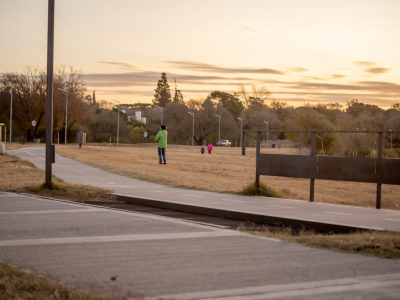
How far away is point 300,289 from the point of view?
4.77 m

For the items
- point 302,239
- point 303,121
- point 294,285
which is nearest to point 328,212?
point 302,239

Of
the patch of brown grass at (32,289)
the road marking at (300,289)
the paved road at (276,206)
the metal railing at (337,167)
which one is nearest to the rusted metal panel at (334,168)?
the metal railing at (337,167)

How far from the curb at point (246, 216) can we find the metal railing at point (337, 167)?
8.81ft

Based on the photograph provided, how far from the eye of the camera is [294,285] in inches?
193

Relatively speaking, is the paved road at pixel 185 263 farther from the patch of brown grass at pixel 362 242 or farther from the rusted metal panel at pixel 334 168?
the rusted metal panel at pixel 334 168

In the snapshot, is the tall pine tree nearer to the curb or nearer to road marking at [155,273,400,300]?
the curb

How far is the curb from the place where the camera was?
26.8 feet

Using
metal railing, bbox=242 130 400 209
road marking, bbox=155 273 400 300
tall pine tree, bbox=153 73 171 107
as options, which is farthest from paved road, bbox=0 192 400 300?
tall pine tree, bbox=153 73 171 107

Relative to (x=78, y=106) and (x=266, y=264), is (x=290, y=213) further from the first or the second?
(x=78, y=106)

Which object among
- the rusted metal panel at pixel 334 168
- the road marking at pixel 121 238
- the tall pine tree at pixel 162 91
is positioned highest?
the tall pine tree at pixel 162 91

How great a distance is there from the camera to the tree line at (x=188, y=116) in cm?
4900

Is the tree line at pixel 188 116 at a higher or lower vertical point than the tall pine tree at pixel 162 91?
lower

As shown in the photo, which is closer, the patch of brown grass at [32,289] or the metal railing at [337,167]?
the patch of brown grass at [32,289]

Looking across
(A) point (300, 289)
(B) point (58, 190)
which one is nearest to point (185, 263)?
(A) point (300, 289)
